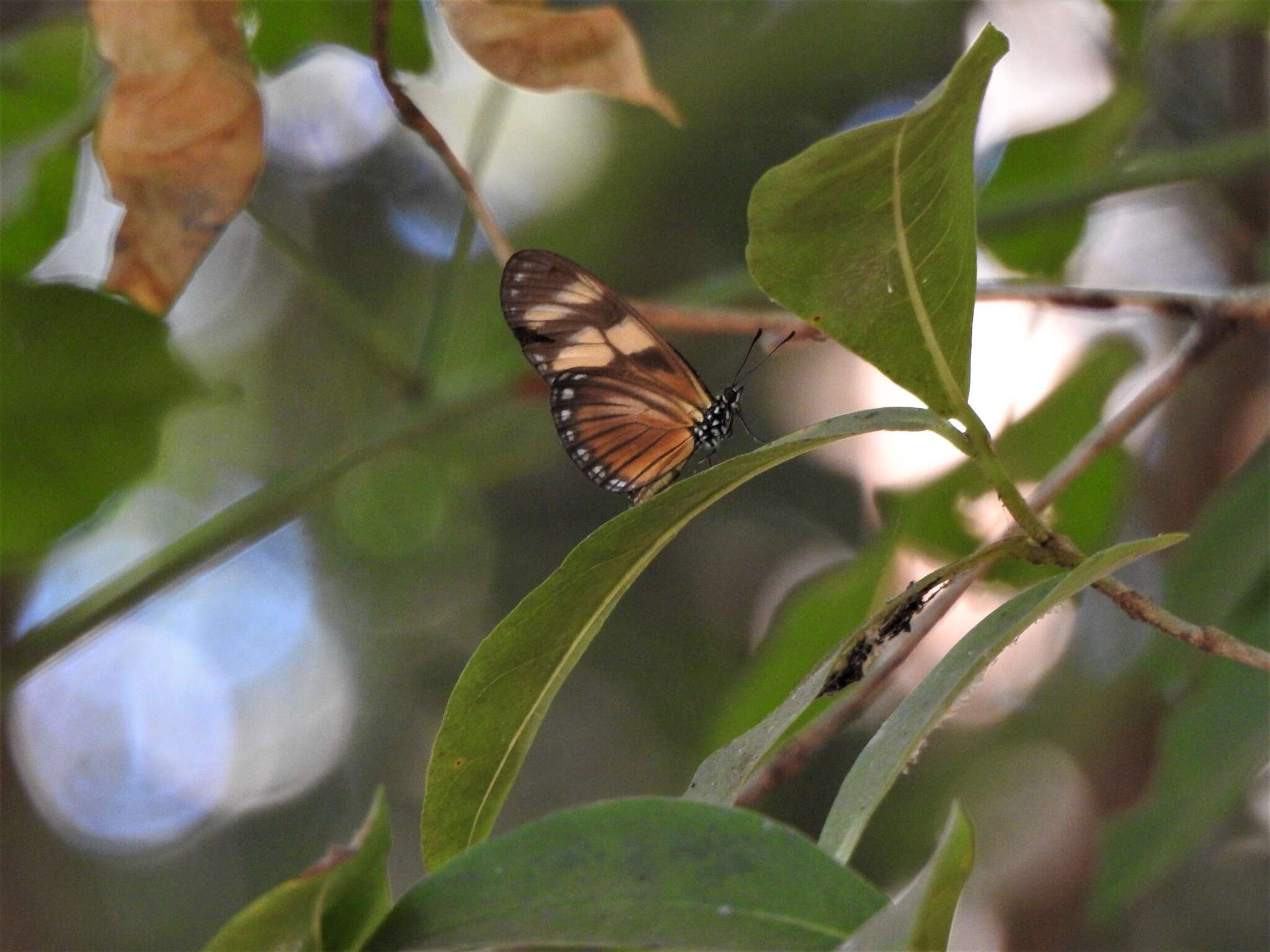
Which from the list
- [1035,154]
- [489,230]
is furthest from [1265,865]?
[489,230]

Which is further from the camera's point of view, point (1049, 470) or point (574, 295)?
point (1049, 470)

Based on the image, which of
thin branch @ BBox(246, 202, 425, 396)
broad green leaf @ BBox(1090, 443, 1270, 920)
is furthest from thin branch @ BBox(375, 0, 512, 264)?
broad green leaf @ BBox(1090, 443, 1270, 920)

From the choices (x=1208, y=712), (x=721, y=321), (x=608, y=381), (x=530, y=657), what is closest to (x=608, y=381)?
(x=608, y=381)

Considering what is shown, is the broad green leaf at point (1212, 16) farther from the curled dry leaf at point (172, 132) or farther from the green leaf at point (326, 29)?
the curled dry leaf at point (172, 132)

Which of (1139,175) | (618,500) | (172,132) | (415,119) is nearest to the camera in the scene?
(415,119)

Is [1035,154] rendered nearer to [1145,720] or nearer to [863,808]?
[1145,720]

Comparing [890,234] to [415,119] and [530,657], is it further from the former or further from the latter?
[415,119]

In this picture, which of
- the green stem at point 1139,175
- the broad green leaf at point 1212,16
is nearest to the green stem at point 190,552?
the green stem at point 1139,175
